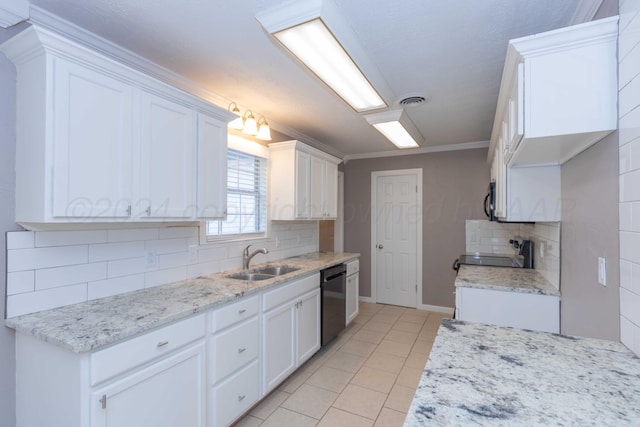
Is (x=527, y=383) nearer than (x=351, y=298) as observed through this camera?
Yes

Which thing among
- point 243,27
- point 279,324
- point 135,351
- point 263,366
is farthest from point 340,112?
point 135,351

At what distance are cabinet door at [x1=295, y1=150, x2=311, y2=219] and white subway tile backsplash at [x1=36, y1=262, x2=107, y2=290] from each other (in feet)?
6.03

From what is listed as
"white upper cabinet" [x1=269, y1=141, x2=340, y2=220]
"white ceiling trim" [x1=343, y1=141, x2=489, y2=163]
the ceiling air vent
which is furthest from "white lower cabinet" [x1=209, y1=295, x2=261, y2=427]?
"white ceiling trim" [x1=343, y1=141, x2=489, y2=163]

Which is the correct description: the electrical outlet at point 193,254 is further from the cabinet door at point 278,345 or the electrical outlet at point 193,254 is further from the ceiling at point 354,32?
the ceiling at point 354,32

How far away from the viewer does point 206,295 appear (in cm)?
195

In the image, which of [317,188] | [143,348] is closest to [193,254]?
[143,348]

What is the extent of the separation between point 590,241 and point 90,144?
2.51 meters

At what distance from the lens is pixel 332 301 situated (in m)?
3.30

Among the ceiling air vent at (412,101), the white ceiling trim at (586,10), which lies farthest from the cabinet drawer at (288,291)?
the white ceiling trim at (586,10)

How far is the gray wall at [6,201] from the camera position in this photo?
148cm

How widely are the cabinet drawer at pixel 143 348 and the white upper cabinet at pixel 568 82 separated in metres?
1.89

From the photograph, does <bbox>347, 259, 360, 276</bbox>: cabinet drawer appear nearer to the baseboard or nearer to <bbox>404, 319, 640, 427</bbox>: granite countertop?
the baseboard

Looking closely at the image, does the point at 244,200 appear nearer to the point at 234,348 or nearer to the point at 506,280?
the point at 234,348

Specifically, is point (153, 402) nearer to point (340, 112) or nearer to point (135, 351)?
point (135, 351)
